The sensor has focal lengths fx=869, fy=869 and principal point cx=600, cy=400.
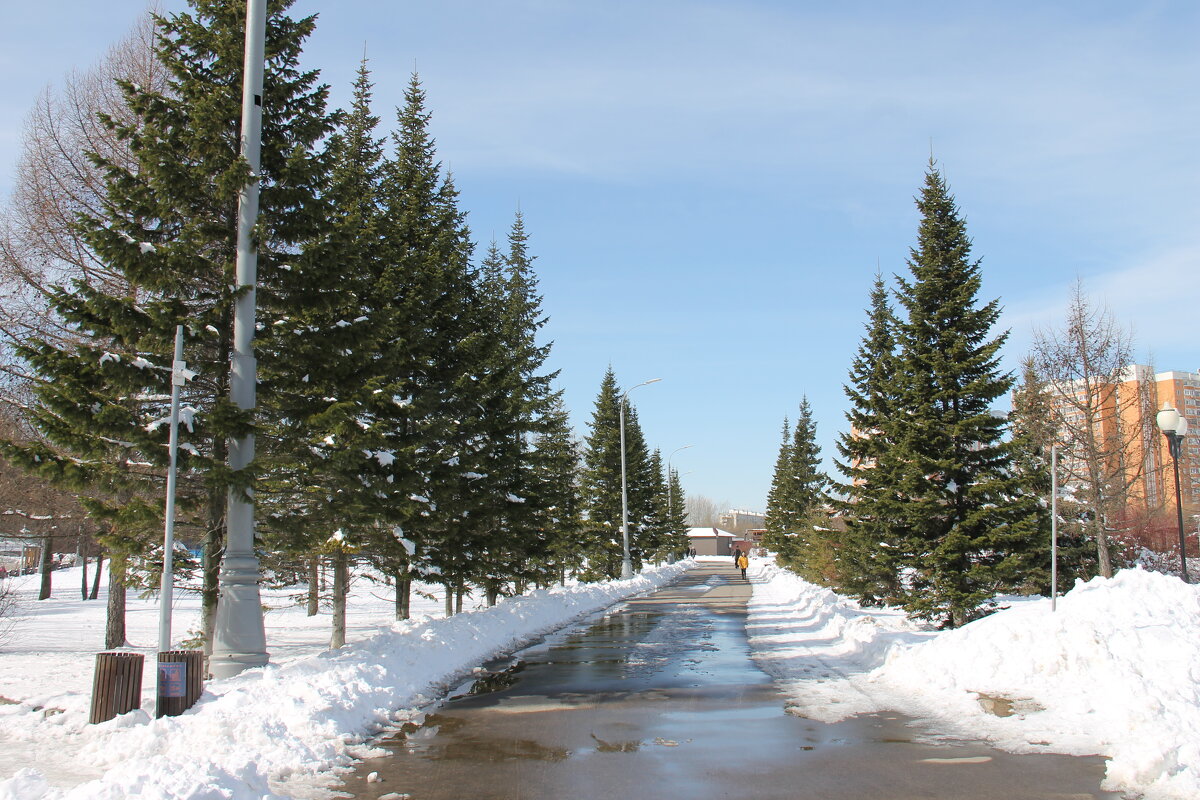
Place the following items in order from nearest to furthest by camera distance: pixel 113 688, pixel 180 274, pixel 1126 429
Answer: pixel 113 688
pixel 180 274
pixel 1126 429

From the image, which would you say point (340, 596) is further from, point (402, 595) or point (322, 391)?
point (322, 391)

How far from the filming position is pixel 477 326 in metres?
21.7

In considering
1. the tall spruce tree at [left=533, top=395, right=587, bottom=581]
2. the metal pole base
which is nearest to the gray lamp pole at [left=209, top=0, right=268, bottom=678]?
the metal pole base

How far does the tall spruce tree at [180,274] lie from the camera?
33.8 feet

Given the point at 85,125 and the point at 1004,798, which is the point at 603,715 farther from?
the point at 85,125

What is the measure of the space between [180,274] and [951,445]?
17.1 metres

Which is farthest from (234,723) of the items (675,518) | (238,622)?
(675,518)

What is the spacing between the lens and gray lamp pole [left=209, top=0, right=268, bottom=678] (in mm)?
10641

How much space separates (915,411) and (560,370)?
14.2 m

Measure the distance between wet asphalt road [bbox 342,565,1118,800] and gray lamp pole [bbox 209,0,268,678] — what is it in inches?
102

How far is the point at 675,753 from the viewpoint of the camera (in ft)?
26.1

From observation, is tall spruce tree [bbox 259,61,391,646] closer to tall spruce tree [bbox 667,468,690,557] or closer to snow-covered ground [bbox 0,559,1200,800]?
snow-covered ground [bbox 0,559,1200,800]

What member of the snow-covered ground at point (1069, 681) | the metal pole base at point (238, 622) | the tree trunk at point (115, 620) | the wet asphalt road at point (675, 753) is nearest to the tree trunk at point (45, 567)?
the tree trunk at point (115, 620)

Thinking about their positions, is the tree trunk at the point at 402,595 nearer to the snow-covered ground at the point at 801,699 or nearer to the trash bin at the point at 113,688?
the snow-covered ground at the point at 801,699
